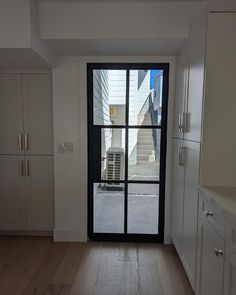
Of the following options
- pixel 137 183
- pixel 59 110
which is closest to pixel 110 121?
pixel 59 110

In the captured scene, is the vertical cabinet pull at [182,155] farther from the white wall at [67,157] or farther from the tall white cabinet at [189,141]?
the white wall at [67,157]

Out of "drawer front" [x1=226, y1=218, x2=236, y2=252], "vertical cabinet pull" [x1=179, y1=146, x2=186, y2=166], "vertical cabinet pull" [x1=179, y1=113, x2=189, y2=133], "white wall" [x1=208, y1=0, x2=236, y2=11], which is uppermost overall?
"white wall" [x1=208, y1=0, x2=236, y2=11]

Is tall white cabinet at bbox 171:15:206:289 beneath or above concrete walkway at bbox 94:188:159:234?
above

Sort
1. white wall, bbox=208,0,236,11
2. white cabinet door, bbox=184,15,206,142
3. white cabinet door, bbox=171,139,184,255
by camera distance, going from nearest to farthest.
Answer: white wall, bbox=208,0,236,11, white cabinet door, bbox=184,15,206,142, white cabinet door, bbox=171,139,184,255

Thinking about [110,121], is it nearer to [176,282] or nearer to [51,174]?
[51,174]

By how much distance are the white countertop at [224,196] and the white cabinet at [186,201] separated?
17 centimetres

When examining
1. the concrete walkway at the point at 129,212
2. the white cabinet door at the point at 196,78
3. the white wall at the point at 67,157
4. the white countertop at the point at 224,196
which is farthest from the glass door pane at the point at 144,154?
the white countertop at the point at 224,196

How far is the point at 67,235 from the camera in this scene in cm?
299

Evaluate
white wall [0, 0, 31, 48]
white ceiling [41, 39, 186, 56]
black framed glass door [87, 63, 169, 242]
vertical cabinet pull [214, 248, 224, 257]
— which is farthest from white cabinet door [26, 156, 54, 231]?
vertical cabinet pull [214, 248, 224, 257]

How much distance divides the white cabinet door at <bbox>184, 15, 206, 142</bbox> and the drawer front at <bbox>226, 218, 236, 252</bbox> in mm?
740

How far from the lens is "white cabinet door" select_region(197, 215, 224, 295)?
144 centimetres

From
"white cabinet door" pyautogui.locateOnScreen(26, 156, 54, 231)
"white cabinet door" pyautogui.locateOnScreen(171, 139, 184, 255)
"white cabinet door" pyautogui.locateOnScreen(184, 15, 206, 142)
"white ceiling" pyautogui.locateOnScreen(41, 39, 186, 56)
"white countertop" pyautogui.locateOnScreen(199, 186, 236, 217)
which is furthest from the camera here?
"white cabinet door" pyautogui.locateOnScreen(26, 156, 54, 231)

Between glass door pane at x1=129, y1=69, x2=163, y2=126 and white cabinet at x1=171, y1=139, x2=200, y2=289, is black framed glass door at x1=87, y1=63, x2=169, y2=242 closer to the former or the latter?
glass door pane at x1=129, y1=69, x2=163, y2=126

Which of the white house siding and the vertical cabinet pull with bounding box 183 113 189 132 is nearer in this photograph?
the vertical cabinet pull with bounding box 183 113 189 132
